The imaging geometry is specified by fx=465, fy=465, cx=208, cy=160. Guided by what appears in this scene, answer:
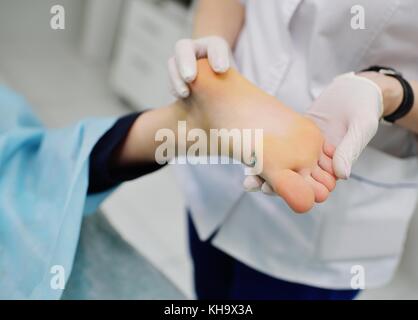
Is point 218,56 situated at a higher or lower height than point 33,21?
higher

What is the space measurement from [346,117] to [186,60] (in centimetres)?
22

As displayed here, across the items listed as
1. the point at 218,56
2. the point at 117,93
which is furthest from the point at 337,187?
the point at 117,93

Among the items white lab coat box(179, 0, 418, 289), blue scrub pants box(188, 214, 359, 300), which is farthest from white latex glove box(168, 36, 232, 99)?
blue scrub pants box(188, 214, 359, 300)

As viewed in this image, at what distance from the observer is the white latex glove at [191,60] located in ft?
2.04

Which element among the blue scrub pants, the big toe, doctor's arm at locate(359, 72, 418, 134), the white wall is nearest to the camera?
the big toe

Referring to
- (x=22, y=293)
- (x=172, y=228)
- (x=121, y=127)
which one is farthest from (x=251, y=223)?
(x=172, y=228)

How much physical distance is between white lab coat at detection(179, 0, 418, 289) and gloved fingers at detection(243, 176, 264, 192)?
0.21 meters

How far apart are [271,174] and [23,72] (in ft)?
8.27

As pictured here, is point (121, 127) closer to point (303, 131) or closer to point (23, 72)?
point (303, 131)

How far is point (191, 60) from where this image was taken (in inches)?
24.7

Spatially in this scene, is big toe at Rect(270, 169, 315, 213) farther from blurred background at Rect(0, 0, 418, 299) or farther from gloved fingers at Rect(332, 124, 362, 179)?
blurred background at Rect(0, 0, 418, 299)

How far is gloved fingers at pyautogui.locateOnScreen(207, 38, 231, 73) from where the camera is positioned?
621 millimetres

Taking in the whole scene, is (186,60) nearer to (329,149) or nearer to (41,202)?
(329,149)

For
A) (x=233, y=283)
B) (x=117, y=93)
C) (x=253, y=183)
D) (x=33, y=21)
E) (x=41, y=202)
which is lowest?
(x=117, y=93)
